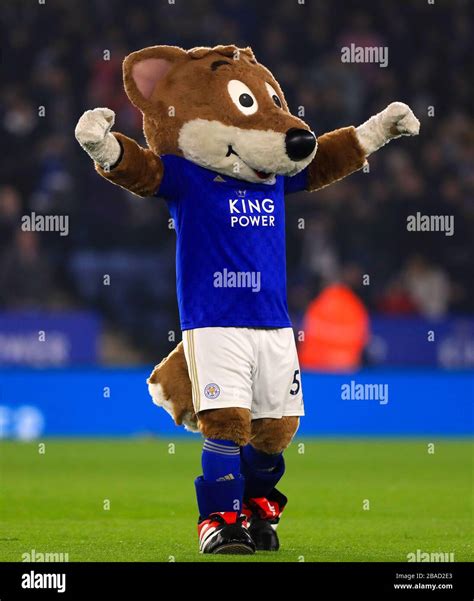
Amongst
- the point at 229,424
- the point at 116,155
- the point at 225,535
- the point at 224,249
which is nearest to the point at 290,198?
the point at 224,249

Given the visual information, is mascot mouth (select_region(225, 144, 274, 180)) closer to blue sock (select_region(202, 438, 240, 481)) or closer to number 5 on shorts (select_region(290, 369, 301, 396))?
number 5 on shorts (select_region(290, 369, 301, 396))

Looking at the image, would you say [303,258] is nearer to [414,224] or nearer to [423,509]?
[414,224]

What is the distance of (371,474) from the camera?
10.5m

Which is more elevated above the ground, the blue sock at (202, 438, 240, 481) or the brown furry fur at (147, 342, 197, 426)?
the brown furry fur at (147, 342, 197, 426)

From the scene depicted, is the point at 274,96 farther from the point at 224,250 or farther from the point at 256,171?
the point at 224,250

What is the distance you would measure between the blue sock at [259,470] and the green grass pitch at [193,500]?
0.97 feet

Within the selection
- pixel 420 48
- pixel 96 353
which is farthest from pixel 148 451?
pixel 420 48

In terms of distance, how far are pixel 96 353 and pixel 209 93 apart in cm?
813

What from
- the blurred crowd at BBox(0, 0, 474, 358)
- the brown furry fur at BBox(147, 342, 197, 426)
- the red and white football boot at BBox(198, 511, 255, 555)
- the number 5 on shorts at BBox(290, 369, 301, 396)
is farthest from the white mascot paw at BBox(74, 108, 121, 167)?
the blurred crowd at BBox(0, 0, 474, 358)

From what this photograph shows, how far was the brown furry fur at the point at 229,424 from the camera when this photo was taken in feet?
19.9

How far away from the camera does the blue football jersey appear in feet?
20.3

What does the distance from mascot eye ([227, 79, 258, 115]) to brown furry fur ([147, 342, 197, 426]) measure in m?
1.08

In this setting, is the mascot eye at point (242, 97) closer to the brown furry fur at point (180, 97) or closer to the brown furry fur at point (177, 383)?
the brown furry fur at point (180, 97)

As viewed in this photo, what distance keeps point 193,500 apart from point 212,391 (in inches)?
109
